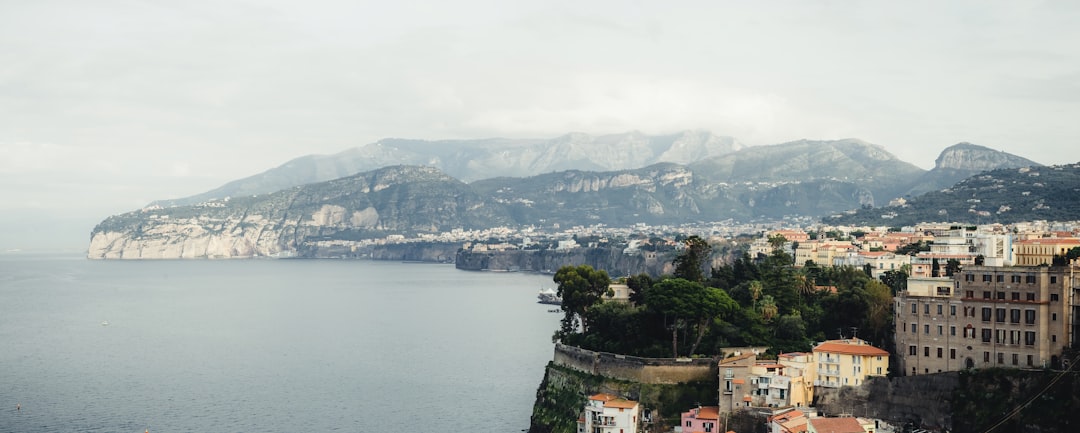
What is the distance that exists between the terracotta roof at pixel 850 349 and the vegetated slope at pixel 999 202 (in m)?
91.9

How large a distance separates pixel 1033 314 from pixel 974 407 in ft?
13.5

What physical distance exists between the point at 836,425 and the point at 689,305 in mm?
11546

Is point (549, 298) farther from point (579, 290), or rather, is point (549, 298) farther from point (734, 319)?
point (734, 319)

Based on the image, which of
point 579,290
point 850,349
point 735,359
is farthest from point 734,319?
point 579,290

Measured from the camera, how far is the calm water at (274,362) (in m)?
61.8

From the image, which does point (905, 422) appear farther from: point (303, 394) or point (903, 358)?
point (303, 394)

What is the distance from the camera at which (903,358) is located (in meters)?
45.5

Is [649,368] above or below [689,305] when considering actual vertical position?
below

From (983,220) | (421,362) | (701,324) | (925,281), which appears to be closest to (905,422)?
(925,281)

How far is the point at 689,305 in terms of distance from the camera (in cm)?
5169

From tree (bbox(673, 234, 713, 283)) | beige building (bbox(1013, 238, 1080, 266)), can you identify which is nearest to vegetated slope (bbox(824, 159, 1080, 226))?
beige building (bbox(1013, 238, 1080, 266))

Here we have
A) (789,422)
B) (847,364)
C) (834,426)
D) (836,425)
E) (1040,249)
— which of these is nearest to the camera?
(834,426)

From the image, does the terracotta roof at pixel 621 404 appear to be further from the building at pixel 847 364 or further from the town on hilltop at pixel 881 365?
the building at pixel 847 364

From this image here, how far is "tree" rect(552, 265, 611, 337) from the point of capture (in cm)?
6219
